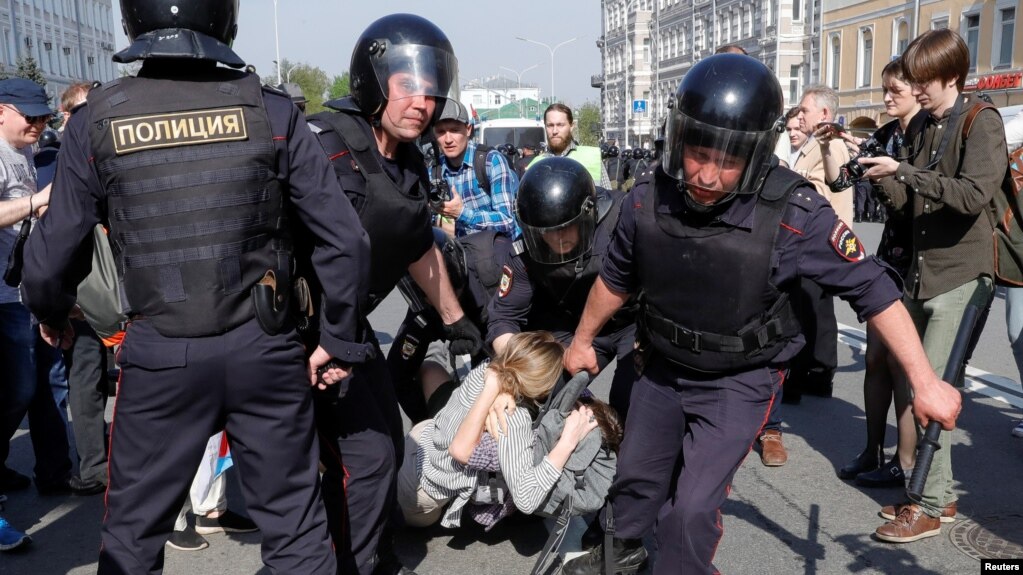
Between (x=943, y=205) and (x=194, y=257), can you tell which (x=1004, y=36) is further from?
(x=194, y=257)

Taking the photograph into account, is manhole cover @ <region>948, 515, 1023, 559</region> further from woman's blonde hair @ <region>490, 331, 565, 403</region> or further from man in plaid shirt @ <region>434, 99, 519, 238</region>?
man in plaid shirt @ <region>434, 99, 519, 238</region>

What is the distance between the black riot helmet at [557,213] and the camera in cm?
372

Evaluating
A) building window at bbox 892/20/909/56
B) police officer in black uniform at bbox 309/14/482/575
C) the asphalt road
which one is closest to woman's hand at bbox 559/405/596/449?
the asphalt road

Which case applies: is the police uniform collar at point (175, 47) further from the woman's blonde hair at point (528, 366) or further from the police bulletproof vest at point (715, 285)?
the woman's blonde hair at point (528, 366)

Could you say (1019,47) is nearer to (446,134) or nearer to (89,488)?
(446,134)

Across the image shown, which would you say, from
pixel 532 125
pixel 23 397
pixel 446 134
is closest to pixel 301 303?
pixel 23 397

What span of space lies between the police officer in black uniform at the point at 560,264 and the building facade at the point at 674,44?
108ft

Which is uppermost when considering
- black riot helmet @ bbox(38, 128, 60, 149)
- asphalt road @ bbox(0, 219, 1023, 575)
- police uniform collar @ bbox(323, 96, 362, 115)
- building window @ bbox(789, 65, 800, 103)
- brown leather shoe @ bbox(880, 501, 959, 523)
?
building window @ bbox(789, 65, 800, 103)

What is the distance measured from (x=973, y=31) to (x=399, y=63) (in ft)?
111

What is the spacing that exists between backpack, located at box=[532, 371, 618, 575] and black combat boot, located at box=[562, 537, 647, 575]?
131 millimetres

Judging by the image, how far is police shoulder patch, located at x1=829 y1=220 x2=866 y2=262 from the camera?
8.98ft

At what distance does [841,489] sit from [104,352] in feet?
12.1

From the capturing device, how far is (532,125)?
25.2 meters

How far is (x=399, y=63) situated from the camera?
10.3 feet
